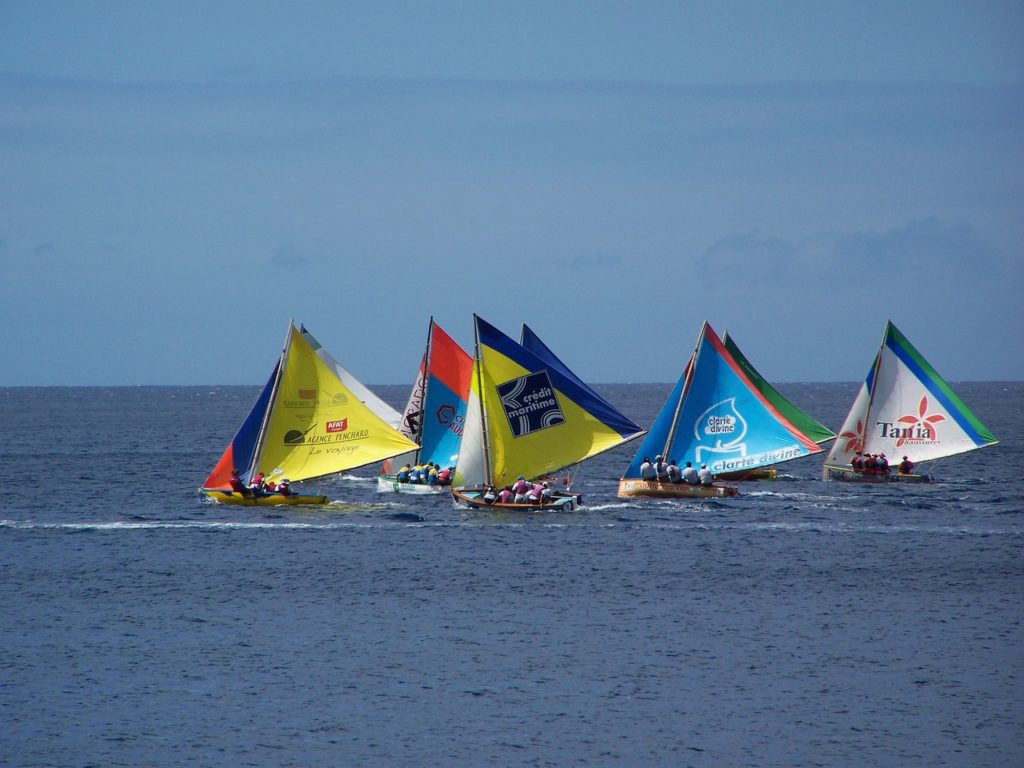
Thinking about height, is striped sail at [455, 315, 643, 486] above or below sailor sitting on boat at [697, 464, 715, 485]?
above

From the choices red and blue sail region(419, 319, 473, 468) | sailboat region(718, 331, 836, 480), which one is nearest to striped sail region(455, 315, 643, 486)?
red and blue sail region(419, 319, 473, 468)

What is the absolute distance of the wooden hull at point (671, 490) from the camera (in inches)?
3069

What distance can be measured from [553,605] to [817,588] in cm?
1081

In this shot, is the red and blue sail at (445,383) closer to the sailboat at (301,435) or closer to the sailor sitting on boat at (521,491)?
the sailboat at (301,435)

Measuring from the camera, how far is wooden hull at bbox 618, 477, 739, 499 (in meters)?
77.9

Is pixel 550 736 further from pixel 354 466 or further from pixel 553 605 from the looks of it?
pixel 354 466

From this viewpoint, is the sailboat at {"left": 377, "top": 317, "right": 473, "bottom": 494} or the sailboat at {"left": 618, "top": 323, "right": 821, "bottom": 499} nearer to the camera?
the sailboat at {"left": 618, "top": 323, "right": 821, "bottom": 499}

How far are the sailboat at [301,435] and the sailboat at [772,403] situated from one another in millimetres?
26571

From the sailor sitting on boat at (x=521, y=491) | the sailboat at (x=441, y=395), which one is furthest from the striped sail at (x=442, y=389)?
the sailor sitting on boat at (x=521, y=491)

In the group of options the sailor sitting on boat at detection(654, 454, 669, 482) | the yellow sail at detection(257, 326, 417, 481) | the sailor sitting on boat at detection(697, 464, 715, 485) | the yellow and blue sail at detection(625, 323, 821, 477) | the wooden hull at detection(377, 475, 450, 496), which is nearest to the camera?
the yellow sail at detection(257, 326, 417, 481)

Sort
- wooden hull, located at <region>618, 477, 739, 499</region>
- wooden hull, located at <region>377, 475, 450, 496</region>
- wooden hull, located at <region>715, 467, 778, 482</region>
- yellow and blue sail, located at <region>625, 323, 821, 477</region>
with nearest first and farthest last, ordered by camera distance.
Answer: yellow and blue sail, located at <region>625, 323, 821, 477</region>
wooden hull, located at <region>618, 477, 739, 499</region>
wooden hull, located at <region>377, 475, 450, 496</region>
wooden hull, located at <region>715, 467, 778, 482</region>

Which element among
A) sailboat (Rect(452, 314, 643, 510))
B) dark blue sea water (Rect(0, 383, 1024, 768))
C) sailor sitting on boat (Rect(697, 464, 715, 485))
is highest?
sailboat (Rect(452, 314, 643, 510))

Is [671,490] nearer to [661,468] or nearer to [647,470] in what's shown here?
[661,468]

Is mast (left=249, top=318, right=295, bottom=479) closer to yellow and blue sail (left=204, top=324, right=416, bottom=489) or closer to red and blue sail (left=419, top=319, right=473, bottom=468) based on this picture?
yellow and blue sail (left=204, top=324, right=416, bottom=489)
